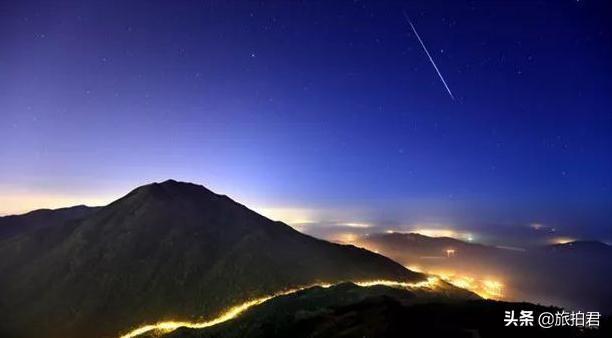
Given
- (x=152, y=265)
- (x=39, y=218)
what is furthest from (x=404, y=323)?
(x=39, y=218)

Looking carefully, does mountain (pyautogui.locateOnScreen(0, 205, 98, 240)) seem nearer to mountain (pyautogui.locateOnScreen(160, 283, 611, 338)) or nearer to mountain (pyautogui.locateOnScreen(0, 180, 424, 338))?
mountain (pyautogui.locateOnScreen(0, 180, 424, 338))

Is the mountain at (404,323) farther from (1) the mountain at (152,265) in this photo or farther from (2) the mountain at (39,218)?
(2) the mountain at (39,218)

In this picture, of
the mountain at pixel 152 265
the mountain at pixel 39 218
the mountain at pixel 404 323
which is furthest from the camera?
the mountain at pixel 39 218

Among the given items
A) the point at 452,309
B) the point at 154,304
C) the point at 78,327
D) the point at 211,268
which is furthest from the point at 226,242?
the point at 452,309

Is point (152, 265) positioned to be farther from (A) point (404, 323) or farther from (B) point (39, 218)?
(B) point (39, 218)

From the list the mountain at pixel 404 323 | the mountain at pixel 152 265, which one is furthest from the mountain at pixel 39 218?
the mountain at pixel 404 323

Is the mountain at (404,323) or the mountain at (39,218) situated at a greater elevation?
the mountain at (39,218)
